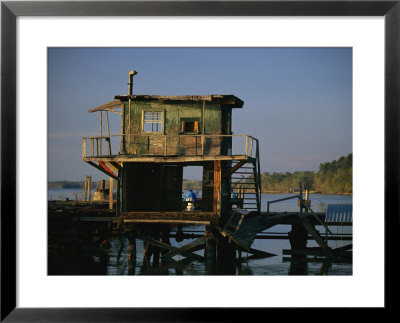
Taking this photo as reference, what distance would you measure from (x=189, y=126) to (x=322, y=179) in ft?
19.2

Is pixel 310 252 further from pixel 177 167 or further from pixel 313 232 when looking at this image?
pixel 177 167

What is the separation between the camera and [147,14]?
416 inches

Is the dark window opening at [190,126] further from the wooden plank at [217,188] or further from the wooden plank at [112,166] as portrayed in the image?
the wooden plank at [112,166]

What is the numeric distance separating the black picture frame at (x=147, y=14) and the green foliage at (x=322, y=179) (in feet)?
4.48

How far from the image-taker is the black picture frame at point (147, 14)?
1028cm

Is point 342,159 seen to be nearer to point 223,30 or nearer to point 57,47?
point 223,30

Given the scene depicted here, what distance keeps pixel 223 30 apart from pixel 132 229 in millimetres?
12708

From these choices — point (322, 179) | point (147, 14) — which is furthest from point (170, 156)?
point (147, 14)

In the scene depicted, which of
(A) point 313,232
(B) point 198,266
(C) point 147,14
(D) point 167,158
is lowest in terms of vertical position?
(B) point 198,266

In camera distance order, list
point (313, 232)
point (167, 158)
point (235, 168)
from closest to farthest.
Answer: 1. point (167, 158)
2. point (235, 168)
3. point (313, 232)

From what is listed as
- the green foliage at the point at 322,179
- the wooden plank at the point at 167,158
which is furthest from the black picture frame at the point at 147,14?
the wooden plank at the point at 167,158

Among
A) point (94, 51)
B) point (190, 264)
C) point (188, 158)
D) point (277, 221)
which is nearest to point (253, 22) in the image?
point (94, 51)

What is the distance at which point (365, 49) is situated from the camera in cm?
1084

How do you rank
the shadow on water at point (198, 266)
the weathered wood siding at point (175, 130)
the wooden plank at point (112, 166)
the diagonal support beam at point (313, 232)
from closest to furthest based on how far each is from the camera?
the shadow on water at point (198, 266) < the weathered wood siding at point (175, 130) < the wooden plank at point (112, 166) < the diagonal support beam at point (313, 232)
